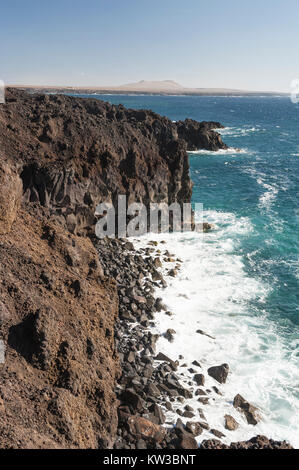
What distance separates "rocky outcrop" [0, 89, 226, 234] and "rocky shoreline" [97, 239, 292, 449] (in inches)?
309

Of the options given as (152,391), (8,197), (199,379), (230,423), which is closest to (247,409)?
(230,423)

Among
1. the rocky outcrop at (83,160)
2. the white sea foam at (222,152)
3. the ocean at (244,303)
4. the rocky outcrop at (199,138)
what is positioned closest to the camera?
the ocean at (244,303)

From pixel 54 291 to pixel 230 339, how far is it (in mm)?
12227

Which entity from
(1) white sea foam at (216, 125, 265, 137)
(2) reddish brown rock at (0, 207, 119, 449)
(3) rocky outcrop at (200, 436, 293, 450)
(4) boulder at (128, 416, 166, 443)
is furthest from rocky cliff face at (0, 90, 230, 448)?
(1) white sea foam at (216, 125, 265, 137)

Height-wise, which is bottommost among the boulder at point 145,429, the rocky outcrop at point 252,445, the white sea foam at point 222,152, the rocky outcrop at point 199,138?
the rocky outcrop at point 252,445

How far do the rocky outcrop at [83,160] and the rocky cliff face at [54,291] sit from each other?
0.11 meters

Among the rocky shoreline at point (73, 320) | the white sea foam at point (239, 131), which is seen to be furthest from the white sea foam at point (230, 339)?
the white sea foam at point (239, 131)

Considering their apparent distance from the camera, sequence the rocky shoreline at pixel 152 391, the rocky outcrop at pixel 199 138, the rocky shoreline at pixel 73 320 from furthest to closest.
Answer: the rocky outcrop at pixel 199 138
the rocky shoreline at pixel 152 391
the rocky shoreline at pixel 73 320

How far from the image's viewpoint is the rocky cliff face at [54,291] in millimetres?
11266

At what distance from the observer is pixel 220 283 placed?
91.1ft

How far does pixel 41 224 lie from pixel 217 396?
13.2 meters

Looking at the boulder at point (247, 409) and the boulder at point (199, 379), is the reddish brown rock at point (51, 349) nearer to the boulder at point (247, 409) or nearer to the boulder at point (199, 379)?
the boulder at point (199, 379)

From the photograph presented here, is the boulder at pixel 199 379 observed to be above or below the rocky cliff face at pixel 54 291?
below

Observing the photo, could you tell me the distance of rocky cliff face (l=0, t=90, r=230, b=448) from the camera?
37.0ft
